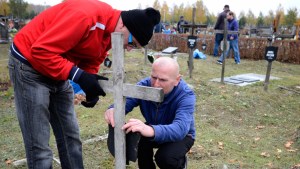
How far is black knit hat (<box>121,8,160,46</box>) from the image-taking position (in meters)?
2.14

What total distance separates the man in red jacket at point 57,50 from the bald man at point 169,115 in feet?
0.89

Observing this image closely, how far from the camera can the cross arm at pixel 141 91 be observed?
1.84 m

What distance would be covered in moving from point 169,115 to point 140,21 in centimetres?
84

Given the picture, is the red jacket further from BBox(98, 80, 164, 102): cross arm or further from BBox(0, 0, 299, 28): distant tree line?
BBox(0, 0, 299, 28): distant tree line

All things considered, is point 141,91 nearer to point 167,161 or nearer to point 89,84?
point 89,84

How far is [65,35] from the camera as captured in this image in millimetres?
1941

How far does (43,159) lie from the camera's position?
7.74 feet

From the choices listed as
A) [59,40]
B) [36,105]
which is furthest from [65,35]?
[36,105]

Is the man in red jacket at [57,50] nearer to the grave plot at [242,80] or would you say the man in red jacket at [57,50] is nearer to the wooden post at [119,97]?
the wooden post at [119,97]

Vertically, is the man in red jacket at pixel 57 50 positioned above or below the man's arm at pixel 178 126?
above

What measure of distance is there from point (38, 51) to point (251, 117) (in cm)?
459

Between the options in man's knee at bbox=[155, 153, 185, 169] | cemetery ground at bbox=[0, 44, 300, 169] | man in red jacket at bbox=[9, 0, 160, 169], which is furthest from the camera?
cemetery ground at bbox=[0, 44, 300, 169]

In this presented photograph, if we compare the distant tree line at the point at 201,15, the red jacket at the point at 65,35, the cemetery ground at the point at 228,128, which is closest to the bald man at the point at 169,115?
the red jacket at the point at 65,35

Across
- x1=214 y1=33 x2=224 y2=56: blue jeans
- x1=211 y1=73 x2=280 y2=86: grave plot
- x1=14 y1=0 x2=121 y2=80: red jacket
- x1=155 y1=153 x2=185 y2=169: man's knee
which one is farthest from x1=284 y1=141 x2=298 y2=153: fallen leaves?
x1=214 y1=33 x2=224 y2=56: blue jeans
